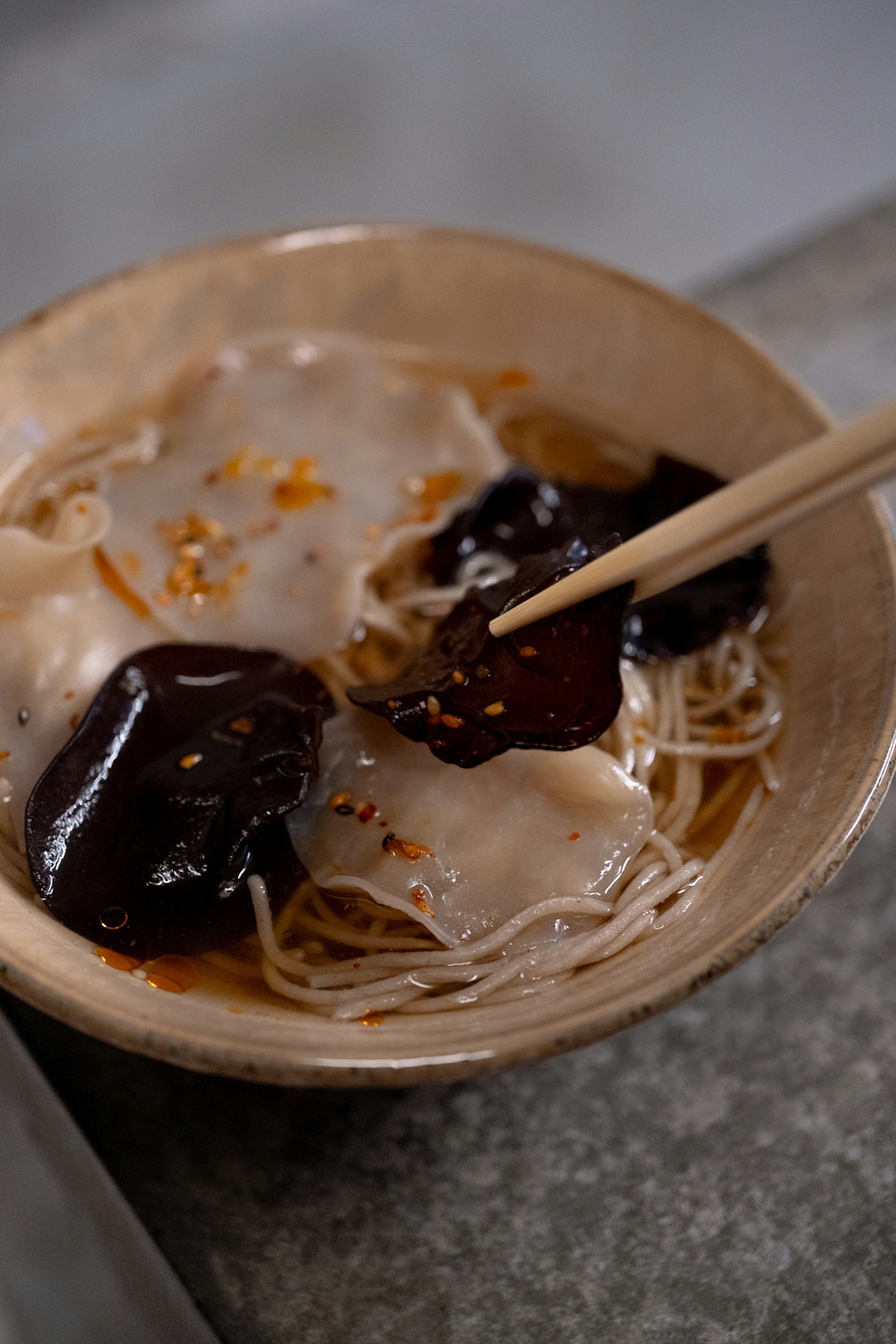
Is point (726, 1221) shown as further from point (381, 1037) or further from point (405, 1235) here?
point (381, 1037)

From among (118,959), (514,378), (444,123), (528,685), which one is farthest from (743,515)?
(444,123)

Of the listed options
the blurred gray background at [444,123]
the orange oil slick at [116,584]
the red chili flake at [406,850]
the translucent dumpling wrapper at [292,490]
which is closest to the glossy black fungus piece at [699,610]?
the translucent dumpling wrapper at [292,490]

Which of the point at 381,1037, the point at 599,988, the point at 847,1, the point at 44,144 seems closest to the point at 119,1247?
the point at 381,1037

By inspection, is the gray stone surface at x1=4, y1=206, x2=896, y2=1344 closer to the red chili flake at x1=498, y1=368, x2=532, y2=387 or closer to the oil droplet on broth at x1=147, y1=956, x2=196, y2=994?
the oil droplet on broth at x1=147, y1=956, x2=196, y2=994

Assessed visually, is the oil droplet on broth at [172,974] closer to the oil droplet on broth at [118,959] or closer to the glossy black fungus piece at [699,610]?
the oil droplet on broth at [118,959]

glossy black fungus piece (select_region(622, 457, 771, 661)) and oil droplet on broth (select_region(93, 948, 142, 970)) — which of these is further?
glossy black fungus piece (select_region(622, 457, 771, 661))

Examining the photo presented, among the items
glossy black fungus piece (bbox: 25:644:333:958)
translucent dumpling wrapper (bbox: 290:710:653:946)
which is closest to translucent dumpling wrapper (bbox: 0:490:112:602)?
glossy black fungus piece (bbox: 25:644:333:958)

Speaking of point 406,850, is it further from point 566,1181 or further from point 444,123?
point 444,123
